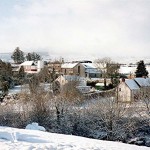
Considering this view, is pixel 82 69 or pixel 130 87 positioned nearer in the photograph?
pixel 130 87

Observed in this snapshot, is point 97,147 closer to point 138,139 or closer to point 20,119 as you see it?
point 138,139

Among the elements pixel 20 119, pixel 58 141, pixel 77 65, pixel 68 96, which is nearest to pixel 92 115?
pixel 68 96

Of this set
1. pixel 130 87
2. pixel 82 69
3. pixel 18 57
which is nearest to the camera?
Result: pixel 130 87

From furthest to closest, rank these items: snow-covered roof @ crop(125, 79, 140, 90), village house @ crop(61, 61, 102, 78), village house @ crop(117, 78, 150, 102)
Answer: village house @ crop(61, 61, 102, 78) < snow-covered roof @ crop(125, 79, 140, 90) < village house @ crop(117, 78, 150, 102)

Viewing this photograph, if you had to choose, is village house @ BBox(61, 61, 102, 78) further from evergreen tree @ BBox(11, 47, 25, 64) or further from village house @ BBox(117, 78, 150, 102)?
evergreen tree @ BBox(11, 47, 25, 64)

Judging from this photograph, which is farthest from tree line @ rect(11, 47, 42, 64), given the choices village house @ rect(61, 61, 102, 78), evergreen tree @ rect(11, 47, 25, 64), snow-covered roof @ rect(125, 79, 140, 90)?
snow-covered roof @ rect(125, 79, 140, 90)

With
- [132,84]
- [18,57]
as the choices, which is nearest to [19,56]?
[18,57]

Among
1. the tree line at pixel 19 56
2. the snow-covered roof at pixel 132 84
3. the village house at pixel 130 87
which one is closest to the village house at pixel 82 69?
the snow-covered roof at pixel 132 84

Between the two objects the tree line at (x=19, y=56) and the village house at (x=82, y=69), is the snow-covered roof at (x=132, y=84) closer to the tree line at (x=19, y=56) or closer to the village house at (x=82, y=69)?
the village house at (x=82, y=69)

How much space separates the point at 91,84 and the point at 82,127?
98.1 ft

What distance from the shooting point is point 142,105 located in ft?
107

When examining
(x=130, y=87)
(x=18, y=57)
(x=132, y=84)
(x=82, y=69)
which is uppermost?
(x=18, y=57)

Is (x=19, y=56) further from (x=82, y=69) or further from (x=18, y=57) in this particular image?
(x=82, y=69)

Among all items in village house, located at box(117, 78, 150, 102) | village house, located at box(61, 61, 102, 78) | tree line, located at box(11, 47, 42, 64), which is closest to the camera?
village house, located at box(117, 78, 150, 102)
